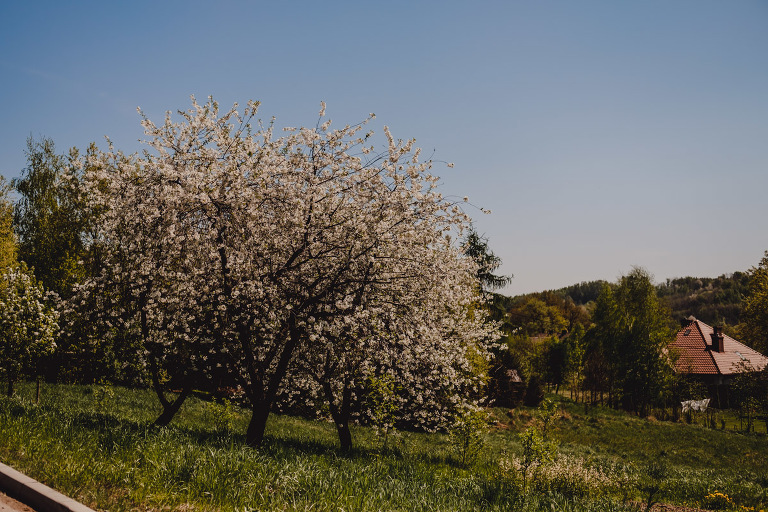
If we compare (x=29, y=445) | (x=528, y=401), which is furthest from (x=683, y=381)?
(x=29, y=445)

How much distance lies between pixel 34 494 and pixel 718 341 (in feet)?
207

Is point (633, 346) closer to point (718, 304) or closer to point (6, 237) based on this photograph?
point (6, 237)

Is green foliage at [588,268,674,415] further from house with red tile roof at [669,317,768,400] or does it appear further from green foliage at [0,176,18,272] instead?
green foliage at [0,176,18,272]

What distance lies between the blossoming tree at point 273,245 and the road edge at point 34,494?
3.94 meters

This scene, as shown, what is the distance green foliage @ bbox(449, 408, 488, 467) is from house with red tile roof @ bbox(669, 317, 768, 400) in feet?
135

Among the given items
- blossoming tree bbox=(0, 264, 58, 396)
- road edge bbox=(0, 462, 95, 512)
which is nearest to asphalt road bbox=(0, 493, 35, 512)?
road edge bbox=(0, 462, 95, 512)

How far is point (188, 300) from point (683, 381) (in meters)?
42.9

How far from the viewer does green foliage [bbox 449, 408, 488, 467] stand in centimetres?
1209

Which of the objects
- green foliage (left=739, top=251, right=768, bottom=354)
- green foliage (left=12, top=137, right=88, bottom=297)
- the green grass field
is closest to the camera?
the green grass field

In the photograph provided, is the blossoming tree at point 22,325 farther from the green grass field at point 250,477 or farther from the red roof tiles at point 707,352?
the red roof tiles at point 707,352

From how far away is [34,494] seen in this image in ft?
16.4

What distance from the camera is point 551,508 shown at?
7.49 metres

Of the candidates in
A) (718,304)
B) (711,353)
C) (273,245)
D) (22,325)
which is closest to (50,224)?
(22,325)

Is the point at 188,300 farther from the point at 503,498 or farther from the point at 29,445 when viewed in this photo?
the point at 503,498
